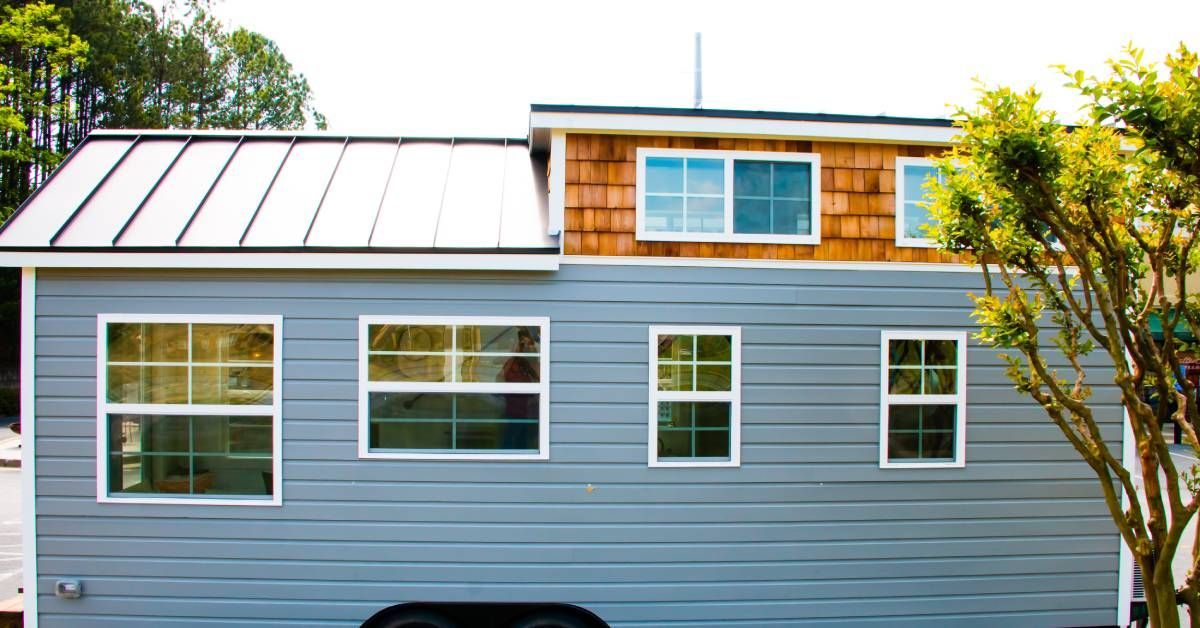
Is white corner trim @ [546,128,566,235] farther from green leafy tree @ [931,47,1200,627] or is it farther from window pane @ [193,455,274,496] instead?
window pane @ [193,455,274,496]

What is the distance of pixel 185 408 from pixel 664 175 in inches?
151

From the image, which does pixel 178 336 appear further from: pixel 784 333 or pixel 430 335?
pixel 784 333

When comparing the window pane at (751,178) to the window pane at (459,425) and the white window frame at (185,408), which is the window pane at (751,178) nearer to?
the window pane at (459,425)

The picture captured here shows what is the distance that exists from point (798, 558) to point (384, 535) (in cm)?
301

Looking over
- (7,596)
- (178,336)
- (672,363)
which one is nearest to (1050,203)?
(672,363)

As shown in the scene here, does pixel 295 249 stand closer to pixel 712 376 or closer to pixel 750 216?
pixel 712 376

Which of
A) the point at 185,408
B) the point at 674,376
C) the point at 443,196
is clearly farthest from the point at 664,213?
the point at 185,408

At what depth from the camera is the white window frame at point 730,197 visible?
17.3 feet

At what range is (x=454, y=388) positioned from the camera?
5.14 m

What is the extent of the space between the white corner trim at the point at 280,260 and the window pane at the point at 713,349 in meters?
1.24

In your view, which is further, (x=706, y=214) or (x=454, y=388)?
(x=706, y=214)

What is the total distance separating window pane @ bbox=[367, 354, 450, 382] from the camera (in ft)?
17.0

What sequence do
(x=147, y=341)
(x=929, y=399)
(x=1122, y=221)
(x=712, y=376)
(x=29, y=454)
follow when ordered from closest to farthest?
(x=1122, y=221)
(x=29, y=454)
(x=147, y=341)
(x=712, y=376)
(x=929, y=399)

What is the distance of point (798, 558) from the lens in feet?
17.5
